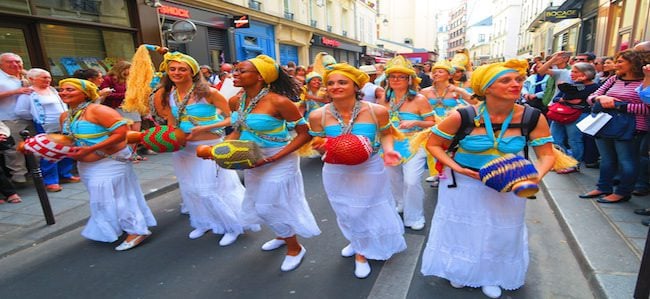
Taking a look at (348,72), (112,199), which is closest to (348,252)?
(348,72)

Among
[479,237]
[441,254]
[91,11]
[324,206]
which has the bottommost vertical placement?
[324,206]

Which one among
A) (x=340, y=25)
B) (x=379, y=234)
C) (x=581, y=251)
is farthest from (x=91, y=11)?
(x=340, y=25)

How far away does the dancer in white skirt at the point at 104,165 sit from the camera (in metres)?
3.60

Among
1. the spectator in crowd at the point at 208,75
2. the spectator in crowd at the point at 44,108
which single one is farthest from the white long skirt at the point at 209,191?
the spectator in crowd at the point at 208,75

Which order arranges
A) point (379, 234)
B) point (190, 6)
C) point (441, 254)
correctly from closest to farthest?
1. point (441, 254)
2. point (379, 234)
3. point (190, 6)

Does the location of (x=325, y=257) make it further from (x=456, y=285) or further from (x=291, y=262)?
(x=456, y=285)

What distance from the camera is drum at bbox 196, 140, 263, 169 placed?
285 cm

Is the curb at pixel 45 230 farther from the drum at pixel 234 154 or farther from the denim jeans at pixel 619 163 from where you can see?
the denim jeans at pixel 619 163

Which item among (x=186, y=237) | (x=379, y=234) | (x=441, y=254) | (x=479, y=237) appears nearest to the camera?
(x=479, y=237)

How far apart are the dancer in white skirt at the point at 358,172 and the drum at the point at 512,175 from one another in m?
0.79

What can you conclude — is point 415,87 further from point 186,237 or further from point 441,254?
point 186,237

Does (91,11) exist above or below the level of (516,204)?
above

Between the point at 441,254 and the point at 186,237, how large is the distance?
2829 mm

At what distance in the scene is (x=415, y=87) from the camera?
14.1ft
